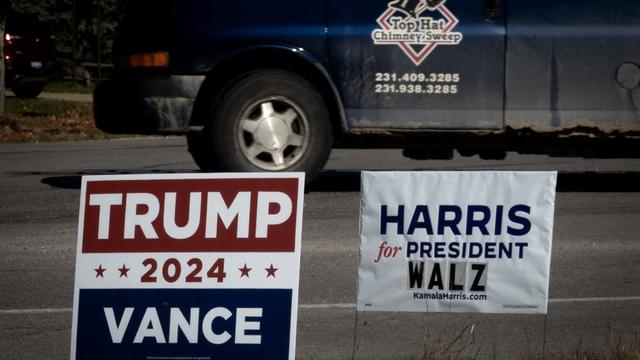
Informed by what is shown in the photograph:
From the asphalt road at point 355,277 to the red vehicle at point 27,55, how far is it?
15295 millimetres

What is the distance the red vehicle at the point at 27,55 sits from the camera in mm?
27922

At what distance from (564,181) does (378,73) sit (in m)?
2.45

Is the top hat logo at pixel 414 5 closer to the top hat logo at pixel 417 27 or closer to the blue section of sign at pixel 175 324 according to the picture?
the top hat logo at pixel 417 27

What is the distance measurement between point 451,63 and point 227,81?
1.65 m

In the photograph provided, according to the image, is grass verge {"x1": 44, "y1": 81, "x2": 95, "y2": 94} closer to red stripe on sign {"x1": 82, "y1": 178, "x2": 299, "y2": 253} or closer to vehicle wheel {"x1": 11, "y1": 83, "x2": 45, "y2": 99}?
vehicle wheel {"x1": 11, "y1": 83, "x2": 45, "y2": 99}

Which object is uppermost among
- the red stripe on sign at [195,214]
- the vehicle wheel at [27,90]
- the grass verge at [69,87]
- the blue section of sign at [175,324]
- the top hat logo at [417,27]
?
the top hat logo at [417,27]

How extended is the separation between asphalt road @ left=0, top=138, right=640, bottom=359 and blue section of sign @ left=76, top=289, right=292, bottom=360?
1.16 metres

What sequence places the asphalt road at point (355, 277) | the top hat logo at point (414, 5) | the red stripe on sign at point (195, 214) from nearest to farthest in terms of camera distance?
the red stripe on sign at point (195, 214) → the asphalt road at point (355, 277) → the top hat logo at point (414, 5)

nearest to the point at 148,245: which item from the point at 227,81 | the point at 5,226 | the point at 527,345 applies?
the point at 527,345

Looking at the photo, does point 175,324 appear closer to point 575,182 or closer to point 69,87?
point 575,182

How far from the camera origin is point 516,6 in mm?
9977

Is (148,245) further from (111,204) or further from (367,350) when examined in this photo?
(367,350)

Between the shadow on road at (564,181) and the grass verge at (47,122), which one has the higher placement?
the shadow on road at (564,181)

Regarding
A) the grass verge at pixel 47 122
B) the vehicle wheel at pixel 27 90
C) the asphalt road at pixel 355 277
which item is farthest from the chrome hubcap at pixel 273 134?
the vehicle wheel at pixel 27 90
